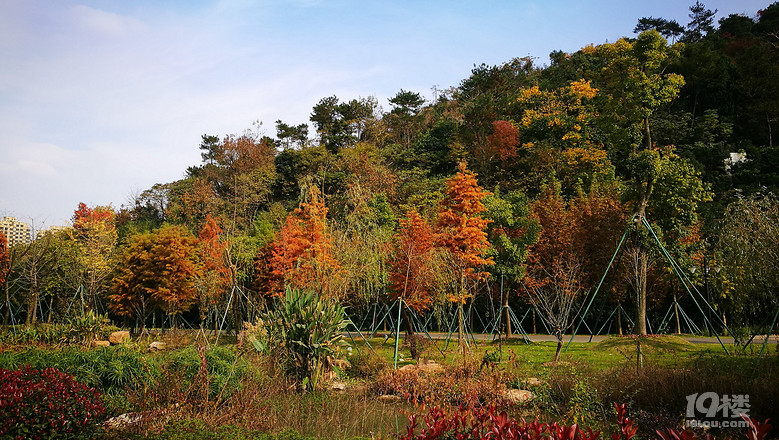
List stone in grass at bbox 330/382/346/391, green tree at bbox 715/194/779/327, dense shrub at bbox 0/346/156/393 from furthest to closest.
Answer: stone in grass at bbox 330/382/346/391, green tree at bbox 715/194/779/327, dense shrub at bbox 0/346/156/393

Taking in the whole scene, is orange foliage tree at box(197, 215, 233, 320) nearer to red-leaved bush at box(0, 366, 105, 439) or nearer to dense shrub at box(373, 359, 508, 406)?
dense shrub at box(373, 359, 508, 406)

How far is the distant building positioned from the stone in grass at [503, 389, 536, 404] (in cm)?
2168

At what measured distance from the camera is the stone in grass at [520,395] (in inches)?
279

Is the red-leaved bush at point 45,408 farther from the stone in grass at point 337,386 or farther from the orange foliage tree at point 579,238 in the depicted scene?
the orange foliage tree at point 579,238

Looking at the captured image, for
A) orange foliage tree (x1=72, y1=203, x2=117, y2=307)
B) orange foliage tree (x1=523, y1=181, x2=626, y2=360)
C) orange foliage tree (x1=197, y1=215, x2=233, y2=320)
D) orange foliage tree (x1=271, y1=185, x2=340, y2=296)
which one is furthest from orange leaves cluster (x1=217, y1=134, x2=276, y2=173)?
orange foliage tree (x1=523, y1=181, x2=626, y2=360)

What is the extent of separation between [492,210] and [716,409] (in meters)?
12.7

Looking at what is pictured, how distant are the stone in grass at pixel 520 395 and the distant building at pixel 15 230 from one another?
21684 mm

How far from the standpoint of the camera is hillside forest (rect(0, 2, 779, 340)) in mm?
12516

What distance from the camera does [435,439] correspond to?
9.93 feet

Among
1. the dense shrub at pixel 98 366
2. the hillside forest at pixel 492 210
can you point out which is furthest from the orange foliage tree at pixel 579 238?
the dense shrub at pixel 98 366

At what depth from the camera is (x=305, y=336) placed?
8.30 m

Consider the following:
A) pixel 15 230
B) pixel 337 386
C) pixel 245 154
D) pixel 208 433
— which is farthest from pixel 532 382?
pixel 245 154

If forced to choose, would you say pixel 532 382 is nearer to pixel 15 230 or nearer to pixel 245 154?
pixel 15 230

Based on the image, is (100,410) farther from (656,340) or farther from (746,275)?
(656,340)
